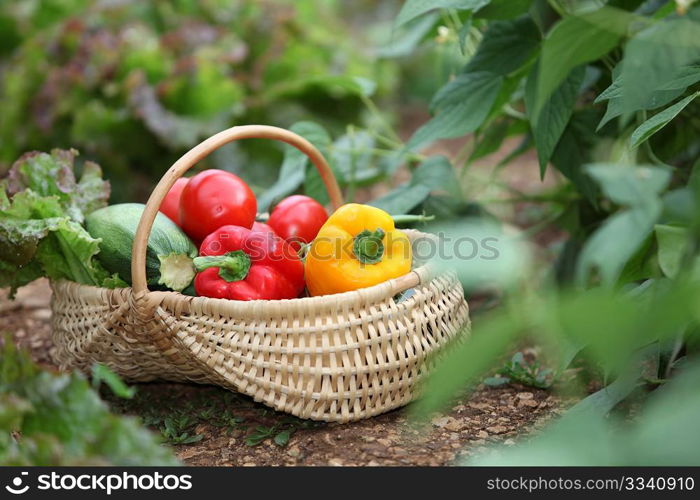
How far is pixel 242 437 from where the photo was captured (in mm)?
1398

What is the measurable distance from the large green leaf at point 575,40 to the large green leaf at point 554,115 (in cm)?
51

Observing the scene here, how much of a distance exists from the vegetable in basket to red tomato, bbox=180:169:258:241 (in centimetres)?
19

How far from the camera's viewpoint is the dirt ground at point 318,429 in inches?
49.9

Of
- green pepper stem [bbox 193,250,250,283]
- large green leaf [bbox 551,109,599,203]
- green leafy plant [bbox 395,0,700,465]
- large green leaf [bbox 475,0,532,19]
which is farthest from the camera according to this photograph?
large green leaf [bbox 551,109,599,203]

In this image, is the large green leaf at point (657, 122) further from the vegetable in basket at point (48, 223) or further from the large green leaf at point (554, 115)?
the vegetable in basket at point (48, 223)

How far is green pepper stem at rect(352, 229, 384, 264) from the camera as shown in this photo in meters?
1.38

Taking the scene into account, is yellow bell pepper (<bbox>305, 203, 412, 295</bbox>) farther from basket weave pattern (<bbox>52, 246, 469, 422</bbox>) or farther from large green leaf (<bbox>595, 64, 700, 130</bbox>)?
large green leaf (<bbox>595, 64, 700, 130</bbox>)

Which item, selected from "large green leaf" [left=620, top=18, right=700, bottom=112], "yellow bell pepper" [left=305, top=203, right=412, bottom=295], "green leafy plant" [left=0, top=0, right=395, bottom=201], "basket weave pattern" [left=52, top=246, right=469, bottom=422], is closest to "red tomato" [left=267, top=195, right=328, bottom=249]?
"yellow bell pepper" [left=305, top=203, right=412, bottom=295]

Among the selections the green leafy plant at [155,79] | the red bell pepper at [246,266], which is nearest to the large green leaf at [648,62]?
the red bell pepper at [246,266]

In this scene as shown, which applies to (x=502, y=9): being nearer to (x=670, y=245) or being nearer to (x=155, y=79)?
(x=670, y=245)
